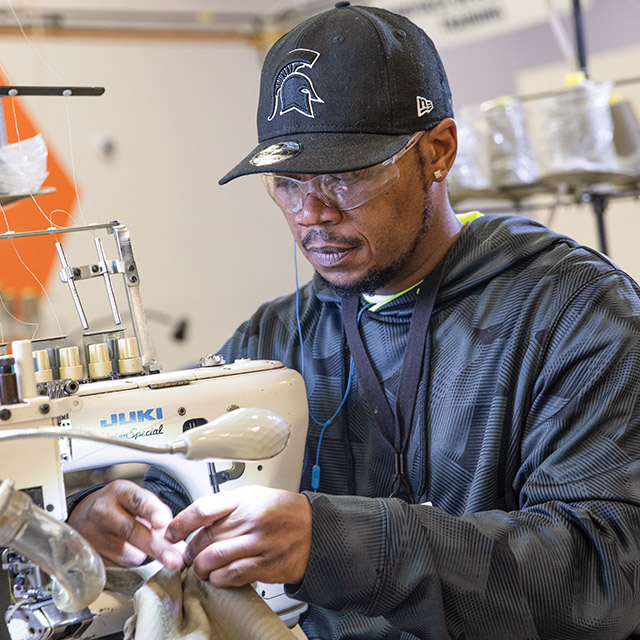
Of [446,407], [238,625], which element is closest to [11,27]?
[446,407]

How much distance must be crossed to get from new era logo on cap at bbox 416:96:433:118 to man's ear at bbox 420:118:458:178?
0.03m

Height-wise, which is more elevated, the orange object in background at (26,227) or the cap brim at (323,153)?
the cap brim at (323,153)

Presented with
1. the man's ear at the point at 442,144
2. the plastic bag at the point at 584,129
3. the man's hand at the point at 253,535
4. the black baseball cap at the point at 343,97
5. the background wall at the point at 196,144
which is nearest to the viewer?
the man's hand at the point at 253,535

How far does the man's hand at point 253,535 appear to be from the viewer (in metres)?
1.03

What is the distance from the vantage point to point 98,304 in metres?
3.85

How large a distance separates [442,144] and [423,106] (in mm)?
86

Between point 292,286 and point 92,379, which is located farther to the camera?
point 292,286

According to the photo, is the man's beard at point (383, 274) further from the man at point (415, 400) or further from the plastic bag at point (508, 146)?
the plastic bag at point (508, 146)

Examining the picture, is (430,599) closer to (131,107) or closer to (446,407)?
(446,407)

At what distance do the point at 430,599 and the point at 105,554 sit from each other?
0.45 meters

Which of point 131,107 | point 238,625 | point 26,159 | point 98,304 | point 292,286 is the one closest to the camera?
point 238,625

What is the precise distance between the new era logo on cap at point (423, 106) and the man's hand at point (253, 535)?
641 millimetres

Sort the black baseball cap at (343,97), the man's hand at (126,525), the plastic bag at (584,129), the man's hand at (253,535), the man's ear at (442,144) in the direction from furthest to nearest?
1. the plastic bag at (584,129)
2. the man's ear at (442,144)
3. the black baseball cap at (343,97)
4. the man's hand at (126,525)
5. the man's hand at (253,535)

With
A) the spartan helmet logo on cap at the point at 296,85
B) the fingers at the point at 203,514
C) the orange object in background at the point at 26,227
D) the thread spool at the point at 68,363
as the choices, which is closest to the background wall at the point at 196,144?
the orange object in background at the point at 26,227
